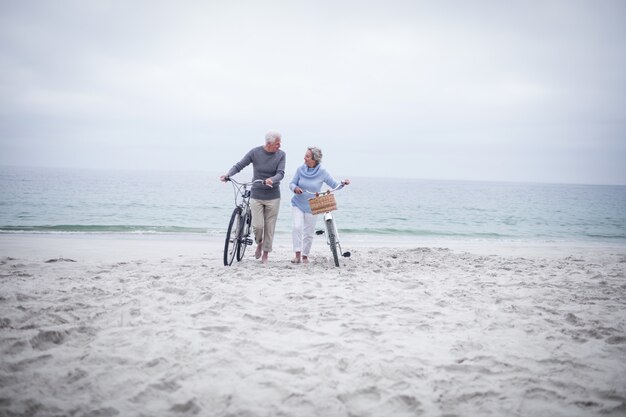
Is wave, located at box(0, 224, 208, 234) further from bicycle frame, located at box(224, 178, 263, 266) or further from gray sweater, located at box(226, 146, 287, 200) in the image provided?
gray sweater, located at box(226, 146, 287, 200)

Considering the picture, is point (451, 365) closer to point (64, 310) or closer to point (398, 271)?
point (398, 271)

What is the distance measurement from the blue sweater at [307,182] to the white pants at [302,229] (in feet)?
0.40

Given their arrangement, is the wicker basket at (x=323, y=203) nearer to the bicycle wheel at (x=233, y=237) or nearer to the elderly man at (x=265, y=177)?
the elderly man at (x=265, y=177)

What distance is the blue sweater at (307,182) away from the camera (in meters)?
6.50

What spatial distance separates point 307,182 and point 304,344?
3744 millimetres

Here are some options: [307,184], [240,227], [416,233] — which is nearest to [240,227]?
[240,227]

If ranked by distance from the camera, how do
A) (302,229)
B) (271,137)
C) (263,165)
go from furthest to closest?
(302,229), (263,165), (271,137)

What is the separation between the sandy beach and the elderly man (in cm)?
114

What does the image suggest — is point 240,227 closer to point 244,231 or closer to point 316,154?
point 244,231

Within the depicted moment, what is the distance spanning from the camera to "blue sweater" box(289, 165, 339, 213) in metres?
6.50

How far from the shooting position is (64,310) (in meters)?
3.67

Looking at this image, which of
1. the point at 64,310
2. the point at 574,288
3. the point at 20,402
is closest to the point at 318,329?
the point at 20,402

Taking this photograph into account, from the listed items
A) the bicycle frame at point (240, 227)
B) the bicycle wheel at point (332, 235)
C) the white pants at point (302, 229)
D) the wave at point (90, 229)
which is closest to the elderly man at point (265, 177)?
the bicycle frame at point (240, 227)

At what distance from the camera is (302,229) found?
22.0ft
